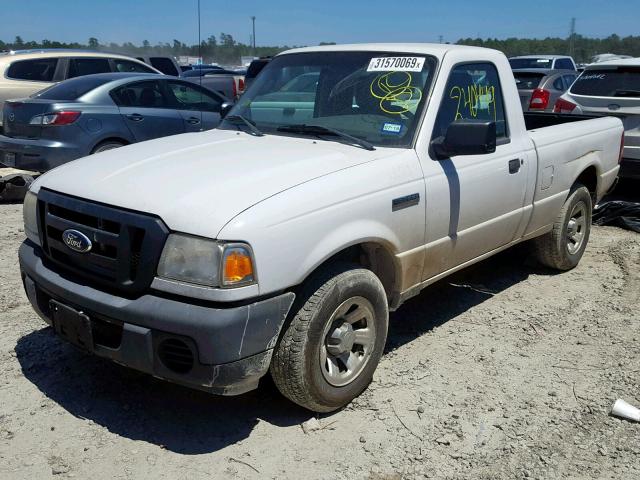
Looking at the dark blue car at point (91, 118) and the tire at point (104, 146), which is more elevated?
the dark blue car at point (91, 118)

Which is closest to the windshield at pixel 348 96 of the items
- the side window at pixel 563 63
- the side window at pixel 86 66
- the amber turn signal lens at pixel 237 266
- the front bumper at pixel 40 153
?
the amber turn signal lens at pixel 237 266

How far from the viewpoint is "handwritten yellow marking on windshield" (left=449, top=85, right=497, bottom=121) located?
4266 mm

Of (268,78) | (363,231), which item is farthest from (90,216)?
(268,78)

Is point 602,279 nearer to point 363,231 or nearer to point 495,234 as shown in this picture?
point 495,234

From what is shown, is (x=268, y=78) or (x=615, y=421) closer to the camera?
(x=615, y=421)

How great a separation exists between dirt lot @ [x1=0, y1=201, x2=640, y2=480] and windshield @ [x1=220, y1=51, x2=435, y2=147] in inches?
57.4

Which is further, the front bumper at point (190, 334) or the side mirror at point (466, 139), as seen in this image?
the side mirror at point (466, 139)

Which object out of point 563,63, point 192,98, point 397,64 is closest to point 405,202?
point 397,64

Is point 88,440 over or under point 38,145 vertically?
under

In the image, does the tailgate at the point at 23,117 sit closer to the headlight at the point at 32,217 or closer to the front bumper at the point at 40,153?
the front bumper at the point at 40,153

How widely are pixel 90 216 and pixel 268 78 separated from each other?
1.98 meters

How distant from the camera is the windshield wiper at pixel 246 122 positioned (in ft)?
14.1

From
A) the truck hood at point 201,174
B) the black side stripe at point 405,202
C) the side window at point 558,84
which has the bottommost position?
the black side stripe at point 405,202

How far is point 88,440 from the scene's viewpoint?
3.26m
